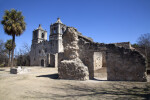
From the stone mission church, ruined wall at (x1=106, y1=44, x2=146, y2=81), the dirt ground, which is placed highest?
the stone mission church

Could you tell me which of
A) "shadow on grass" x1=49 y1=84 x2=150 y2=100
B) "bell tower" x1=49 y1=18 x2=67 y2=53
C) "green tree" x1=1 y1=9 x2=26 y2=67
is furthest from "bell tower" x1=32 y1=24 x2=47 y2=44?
"shadow on grass" x1=49 y1=84 x2=150 y2=100

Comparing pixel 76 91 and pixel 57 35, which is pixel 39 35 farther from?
pixel 76 91

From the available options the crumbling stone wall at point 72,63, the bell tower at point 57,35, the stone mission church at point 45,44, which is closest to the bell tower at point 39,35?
the stone mission church at point 45,44

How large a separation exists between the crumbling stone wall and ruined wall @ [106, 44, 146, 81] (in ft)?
7.11

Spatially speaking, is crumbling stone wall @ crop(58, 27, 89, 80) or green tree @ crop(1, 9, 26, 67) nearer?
crumbling stone wall @ crop(58, 27, 89, 80)

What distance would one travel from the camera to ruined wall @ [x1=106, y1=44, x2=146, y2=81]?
24.3 ft

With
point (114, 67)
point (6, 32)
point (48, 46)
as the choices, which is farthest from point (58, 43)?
point (114, 67)

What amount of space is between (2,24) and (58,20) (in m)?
17.2

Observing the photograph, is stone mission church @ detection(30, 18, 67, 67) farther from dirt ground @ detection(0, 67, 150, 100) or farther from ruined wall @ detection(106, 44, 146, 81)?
dirt ground @ detection(0, 67, 150, 100)

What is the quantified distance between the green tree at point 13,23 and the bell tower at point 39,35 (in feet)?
53.9

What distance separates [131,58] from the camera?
768 cm

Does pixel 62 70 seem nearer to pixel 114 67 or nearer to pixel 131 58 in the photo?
pixel 114 67

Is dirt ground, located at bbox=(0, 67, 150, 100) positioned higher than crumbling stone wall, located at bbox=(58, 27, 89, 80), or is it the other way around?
crumbling stone wall, located at bbox=(58, 27, 89, 80)

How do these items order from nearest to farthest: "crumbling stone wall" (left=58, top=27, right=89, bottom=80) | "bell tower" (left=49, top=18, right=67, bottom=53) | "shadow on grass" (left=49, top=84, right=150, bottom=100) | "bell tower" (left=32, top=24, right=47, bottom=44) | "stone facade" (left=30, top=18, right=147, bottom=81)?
"shadow on grass" (left=49, top=84, right=150, bottom=100) → "stone facade" (left=30, top=18, right=147, bottom=81) → "crumbling stone wall" (left=58, top=27, right=89, bottom=80) → "bell tower" (left=49, top=18, right=67, bottom=53) → "bell tower" (left=32, top=24, right=47, bottom=44)
